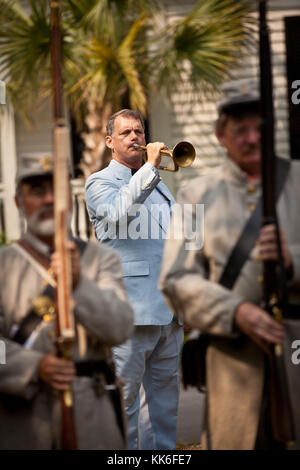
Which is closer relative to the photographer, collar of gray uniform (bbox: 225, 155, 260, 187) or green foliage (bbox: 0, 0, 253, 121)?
collar of gray uniform (bbox: 225, 155, 260, 187)

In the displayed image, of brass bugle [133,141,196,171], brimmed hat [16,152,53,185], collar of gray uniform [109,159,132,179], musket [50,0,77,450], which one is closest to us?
musket [50,0,77,450]

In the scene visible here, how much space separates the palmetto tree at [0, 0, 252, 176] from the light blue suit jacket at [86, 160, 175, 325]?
14.8 ft

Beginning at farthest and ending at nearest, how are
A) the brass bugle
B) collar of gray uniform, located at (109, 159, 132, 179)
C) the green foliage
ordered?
the green foliage → the brass bugle → collar of gray uniform, located at (109, 159, 132, 179)

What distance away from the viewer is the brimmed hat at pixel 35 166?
10.3 feet

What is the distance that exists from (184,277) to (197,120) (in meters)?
8.69

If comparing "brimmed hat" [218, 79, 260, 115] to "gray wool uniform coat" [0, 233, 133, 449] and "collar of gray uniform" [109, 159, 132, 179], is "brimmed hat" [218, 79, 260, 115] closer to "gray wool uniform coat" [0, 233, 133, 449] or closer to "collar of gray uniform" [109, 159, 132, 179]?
"gray wool uniform coat" [0, 233, 133, 449]

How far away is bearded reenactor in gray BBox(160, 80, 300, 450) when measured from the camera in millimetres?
3006

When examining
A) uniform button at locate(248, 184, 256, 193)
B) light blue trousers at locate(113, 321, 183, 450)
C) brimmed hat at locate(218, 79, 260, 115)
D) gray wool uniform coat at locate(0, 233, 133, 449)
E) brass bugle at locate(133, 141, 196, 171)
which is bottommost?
light blue trousers at locate(113, 321, 183, 450)

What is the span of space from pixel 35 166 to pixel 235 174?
772mm

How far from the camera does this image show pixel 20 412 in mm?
2967

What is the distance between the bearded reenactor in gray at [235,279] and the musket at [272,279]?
4cm

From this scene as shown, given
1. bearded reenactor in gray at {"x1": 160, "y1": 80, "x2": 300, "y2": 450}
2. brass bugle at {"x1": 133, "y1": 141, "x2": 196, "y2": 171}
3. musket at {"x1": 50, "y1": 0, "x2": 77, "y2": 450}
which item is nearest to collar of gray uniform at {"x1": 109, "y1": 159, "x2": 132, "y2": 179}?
brass bugle at {"x1": 133, "y1": 141, "x2": 196, "y2": 171}

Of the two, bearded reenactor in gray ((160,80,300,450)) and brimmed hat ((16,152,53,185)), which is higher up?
brimmed hat ((16,152,53,185))

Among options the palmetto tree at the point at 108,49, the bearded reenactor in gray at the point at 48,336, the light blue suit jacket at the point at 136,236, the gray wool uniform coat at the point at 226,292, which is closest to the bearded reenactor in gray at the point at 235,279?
the gray wool uniform coat at the point at 226,292
